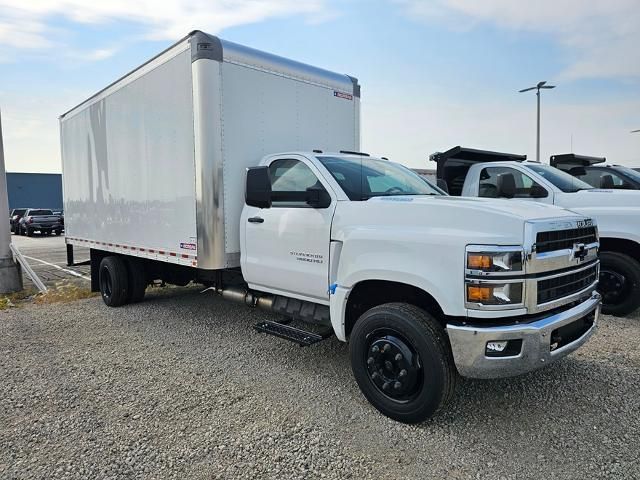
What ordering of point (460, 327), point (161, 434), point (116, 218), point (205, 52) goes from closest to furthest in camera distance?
point (460, 327), point (161, 434), point (205, 52), point (116, 218)

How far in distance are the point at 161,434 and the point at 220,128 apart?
3041 millimetres

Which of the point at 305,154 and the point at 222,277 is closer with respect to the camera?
the point at 305,154

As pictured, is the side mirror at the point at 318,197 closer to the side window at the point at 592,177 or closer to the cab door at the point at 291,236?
the cab door at the point at 291,236

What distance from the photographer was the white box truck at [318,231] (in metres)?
3.13

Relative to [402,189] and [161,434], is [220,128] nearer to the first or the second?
[402,189]

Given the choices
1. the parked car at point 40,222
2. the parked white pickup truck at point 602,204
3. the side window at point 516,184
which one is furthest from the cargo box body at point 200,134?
the parked car at point 40,222

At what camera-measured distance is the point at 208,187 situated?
5.03 metres

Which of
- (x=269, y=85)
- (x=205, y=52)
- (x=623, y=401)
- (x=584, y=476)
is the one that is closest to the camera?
(x=584, y=476)

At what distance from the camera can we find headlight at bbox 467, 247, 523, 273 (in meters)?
3.03

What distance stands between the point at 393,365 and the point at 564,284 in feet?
4.44

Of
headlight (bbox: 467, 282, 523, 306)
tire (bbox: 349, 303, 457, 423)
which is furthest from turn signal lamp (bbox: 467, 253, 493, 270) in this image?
tire (bbox: 349, 303, 457, 423)

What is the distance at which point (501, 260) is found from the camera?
9.95ft

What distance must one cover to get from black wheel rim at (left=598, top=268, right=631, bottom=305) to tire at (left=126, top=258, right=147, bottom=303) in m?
6.49

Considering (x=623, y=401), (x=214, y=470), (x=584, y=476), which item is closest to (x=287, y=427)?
(x=214, y=470)
